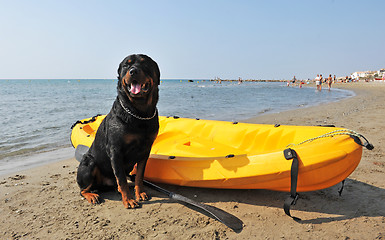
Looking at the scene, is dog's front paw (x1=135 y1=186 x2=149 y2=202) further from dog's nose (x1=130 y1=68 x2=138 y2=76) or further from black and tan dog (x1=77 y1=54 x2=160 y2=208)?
dog's nose (x1=130 y1=68 x2=138 y2=76)

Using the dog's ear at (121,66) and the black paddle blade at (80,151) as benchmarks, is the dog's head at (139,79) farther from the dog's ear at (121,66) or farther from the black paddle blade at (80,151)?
the black paddle blade at (80,151)

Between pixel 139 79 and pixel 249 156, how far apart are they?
4.81ft

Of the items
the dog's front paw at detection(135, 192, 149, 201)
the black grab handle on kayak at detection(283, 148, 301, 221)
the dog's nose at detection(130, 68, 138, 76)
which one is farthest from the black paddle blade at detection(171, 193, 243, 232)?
the dog's nose at detection(130, 68, 138, 76)

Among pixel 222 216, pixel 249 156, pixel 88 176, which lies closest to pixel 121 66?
pixel 88 176

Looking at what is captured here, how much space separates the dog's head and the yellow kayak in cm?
96

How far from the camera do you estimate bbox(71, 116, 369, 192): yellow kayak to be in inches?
93.9

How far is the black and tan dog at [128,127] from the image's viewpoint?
2.52 metres

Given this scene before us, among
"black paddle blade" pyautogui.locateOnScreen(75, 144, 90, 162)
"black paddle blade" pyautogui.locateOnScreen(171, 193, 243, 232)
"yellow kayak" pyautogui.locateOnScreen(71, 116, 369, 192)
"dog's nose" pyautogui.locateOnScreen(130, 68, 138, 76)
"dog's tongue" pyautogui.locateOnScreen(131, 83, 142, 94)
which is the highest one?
"dog's nose" pyautogui.locateOnScreen(130, 68, 138, 76)

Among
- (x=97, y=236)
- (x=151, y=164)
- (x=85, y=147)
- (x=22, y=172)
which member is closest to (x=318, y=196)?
(x=151, y=164)

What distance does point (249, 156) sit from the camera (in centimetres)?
271

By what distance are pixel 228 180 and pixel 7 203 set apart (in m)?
2.80

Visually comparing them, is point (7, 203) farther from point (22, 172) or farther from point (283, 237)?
point (283, 237)

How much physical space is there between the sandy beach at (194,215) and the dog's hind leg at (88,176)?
0.11m

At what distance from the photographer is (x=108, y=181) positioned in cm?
313
